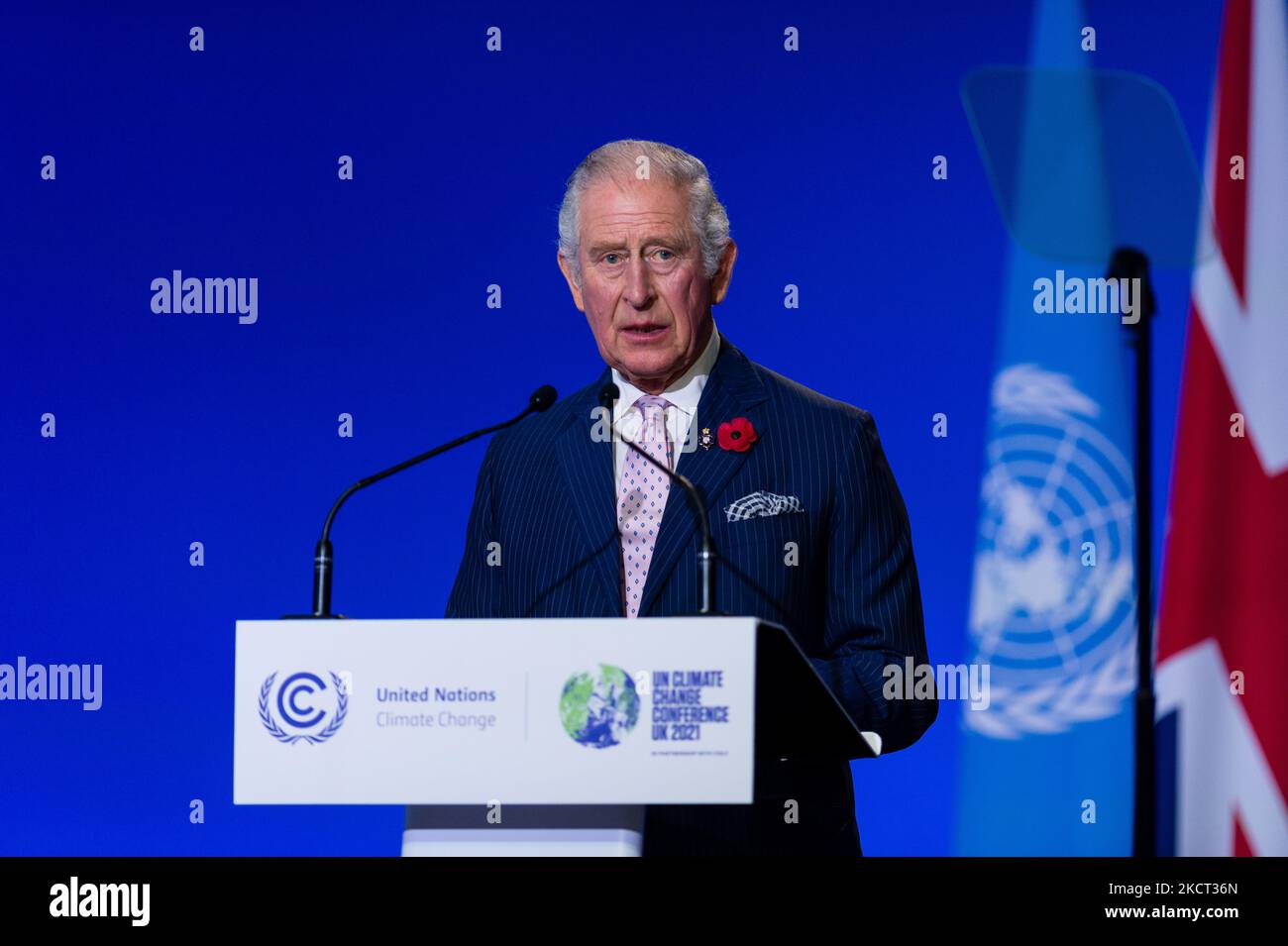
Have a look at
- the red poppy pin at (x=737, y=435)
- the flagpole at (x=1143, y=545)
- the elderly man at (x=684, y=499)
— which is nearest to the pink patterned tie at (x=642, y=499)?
the elderly man at (x=684, y=499)

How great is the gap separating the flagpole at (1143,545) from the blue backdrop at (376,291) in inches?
3.5

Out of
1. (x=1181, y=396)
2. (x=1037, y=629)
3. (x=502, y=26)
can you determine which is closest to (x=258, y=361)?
(x=502, y=26)

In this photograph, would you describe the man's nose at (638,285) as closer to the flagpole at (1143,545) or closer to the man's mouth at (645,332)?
the man's mouth at (645,332)

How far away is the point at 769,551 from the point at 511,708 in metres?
0.75

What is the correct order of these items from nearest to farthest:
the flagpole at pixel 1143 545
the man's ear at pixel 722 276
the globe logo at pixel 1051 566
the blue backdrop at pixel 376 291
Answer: the man's ear at pixel 722 276, the flagpole at pixel 1143 545, the globe logo at pixel 1051 566, the blue backdrop at pixel 376 291

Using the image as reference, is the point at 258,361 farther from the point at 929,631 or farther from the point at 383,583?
the point at 929,631

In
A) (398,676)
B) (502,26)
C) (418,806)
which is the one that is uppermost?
(502,26)

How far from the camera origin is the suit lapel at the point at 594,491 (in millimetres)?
2682

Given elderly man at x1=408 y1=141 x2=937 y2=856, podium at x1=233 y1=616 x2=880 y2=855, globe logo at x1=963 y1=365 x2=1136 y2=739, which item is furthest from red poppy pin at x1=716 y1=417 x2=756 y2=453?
globe logo at x1=963 y1=365 x2=1136 y2=739

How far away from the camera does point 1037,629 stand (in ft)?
12.8

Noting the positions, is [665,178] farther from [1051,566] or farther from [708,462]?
[1051,566]

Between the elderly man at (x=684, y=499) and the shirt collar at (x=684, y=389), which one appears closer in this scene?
the elderly man at (x=684, y=499)

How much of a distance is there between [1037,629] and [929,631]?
0.85 feet
